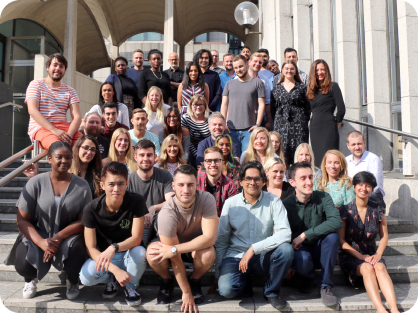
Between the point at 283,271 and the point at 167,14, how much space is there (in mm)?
9298

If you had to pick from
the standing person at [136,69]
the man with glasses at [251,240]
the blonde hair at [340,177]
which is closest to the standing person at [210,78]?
the standing person at [136,69]

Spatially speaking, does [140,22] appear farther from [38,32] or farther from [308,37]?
[308,37]

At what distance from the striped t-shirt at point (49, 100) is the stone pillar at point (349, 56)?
16.4 feet

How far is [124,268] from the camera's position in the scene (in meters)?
3.37

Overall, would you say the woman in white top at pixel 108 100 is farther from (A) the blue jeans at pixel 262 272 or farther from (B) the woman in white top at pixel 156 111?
(A) the blue jeans at pixel 262 272

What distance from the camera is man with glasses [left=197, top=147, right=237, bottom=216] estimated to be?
396cm

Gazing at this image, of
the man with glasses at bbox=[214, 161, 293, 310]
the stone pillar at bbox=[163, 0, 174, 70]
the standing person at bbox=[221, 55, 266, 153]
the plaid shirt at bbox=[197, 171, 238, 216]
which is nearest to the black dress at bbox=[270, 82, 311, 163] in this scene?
the standing person at bbox=[221, 55, 266, 153]

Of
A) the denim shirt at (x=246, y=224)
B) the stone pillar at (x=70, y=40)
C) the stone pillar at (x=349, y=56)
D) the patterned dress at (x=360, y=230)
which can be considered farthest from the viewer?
the stone pillar at (x=70, y=40)

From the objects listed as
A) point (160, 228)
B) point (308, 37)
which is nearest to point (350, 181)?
point (160, 228)

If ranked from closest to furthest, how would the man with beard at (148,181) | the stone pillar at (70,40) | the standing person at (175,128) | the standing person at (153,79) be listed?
the man with beard at (148,181), the standing person at (175,128), the standing person at (153,79), the stone pillar at (70,40)

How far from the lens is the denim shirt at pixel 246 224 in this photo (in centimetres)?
349

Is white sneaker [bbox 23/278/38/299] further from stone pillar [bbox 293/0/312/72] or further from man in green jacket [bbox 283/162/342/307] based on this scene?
stone pillar [bbox 293/0/312/72]

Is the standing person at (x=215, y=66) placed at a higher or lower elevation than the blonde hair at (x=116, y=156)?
higher

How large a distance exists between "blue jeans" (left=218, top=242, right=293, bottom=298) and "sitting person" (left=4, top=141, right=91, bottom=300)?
1.33 m
